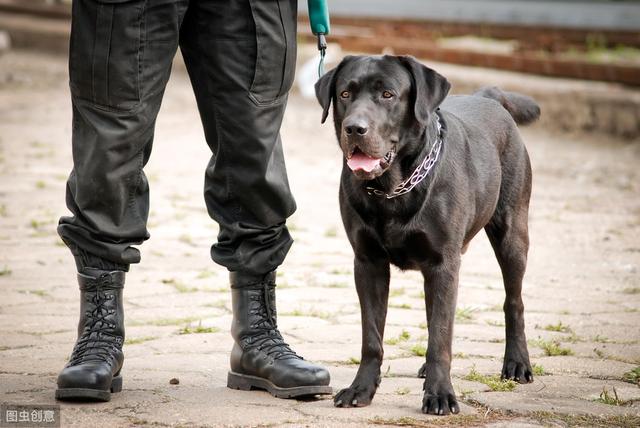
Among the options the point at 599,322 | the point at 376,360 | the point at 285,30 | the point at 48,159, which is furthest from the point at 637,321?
the point at 48,159

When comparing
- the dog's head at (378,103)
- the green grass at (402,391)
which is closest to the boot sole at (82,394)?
the green grass at (402,391)

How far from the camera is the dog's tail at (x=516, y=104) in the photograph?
4.54 meters

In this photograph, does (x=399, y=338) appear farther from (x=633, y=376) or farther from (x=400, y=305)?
(x=633, y=376)

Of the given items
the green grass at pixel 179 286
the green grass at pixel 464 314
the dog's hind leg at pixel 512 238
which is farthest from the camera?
the green grass at pixel 179 286

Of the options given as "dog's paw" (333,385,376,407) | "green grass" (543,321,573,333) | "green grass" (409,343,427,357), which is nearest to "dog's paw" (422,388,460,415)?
"dog's paw" (333,385,376,407)

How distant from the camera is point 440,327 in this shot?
11.7ft

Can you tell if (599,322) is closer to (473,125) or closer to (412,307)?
(412,307)

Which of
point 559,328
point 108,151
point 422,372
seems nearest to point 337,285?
point 559,328

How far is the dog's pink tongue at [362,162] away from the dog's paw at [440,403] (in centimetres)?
77

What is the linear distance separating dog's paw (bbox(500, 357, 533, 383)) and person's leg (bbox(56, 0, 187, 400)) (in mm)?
1438

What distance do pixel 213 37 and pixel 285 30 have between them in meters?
0.27

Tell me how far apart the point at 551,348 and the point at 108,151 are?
2.02m

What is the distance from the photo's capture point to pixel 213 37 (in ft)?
11.7

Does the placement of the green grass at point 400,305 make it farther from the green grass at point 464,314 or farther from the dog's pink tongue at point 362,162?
the dog's pink tongue at point 362,162
